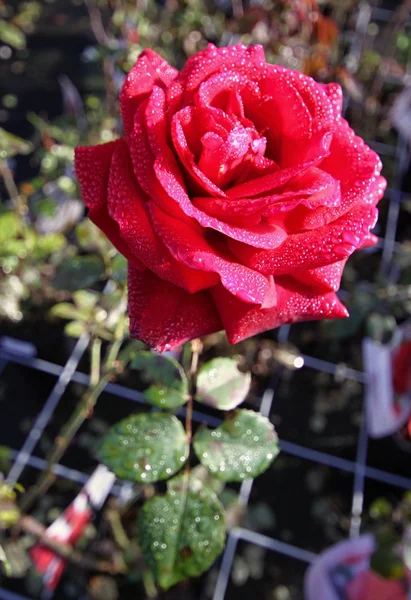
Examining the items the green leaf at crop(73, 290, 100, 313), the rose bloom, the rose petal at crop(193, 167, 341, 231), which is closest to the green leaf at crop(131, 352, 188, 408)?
the rose petal at crop(193, 167, 341, 231)

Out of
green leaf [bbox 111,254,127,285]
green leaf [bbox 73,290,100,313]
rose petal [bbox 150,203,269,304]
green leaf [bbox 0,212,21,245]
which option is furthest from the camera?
green leaf [bbox 0,212,21,245]

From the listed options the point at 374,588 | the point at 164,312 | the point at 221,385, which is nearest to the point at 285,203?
the point at 164,312

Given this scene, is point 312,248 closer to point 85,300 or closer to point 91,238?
point 91,238

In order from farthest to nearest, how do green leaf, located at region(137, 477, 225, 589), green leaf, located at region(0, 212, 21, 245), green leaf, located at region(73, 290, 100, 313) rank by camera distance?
green leaf, located at region(0, 212, 21, 245) → green leaf, located at region(73, 290, 100, 313) → green leaf, located at region(137, 477, 225, 589)

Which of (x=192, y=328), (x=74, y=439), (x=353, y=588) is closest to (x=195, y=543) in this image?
(x=192, y=328)

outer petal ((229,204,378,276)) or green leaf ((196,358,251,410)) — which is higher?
outer petal ((229,204,378,276))

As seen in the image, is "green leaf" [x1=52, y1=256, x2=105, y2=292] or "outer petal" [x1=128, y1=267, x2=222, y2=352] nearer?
"outer petal" [x1=128, y1=267, x2=222, y2=352]

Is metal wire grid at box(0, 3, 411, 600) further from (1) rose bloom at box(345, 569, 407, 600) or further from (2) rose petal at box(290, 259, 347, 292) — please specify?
(2) rose petal at box(290, 259, 347, 292)

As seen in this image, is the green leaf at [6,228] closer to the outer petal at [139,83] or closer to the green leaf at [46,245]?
the green leaf at [46,245]
